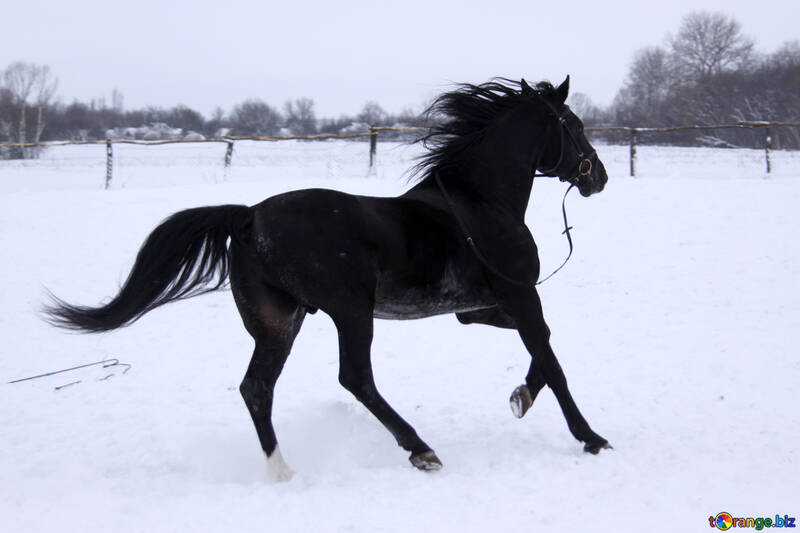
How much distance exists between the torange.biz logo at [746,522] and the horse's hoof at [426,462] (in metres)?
1.42

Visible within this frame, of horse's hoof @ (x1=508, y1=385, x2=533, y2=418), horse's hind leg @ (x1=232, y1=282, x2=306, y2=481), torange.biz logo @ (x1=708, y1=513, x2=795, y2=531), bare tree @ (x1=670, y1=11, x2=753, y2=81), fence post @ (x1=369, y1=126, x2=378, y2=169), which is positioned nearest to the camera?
torange.biz logo @ (x1=708, y1=513, x2=795, y2=531)

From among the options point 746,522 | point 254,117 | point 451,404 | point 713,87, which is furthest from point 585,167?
point 254,117

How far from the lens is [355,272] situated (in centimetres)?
376

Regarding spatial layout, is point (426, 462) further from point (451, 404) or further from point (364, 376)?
point (451, 404)

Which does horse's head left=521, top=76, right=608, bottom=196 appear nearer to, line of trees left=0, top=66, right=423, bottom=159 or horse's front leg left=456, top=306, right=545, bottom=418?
horse's front leg left=456, top=306, right=545, bottom=418

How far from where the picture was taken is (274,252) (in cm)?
374

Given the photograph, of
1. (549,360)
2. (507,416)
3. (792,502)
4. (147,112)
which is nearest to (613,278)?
(507,416)

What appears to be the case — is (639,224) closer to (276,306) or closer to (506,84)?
(506,84)

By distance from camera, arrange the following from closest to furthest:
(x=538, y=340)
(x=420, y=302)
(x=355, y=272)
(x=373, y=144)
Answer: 1. (x=355, y=272)
2. (x=420, y=302)
3. (x=538, y=340)
4. (x=373, y=144)

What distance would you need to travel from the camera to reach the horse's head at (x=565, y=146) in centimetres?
463

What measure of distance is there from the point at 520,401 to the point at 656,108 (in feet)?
174

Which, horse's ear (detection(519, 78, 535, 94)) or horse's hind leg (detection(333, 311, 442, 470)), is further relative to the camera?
horse's ear (detection(519, 78, 535, 94))

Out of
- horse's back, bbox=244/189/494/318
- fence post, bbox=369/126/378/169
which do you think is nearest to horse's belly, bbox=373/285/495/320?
horse's back, bbox=244/189/494/318

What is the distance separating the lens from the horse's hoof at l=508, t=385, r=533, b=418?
4.25m
